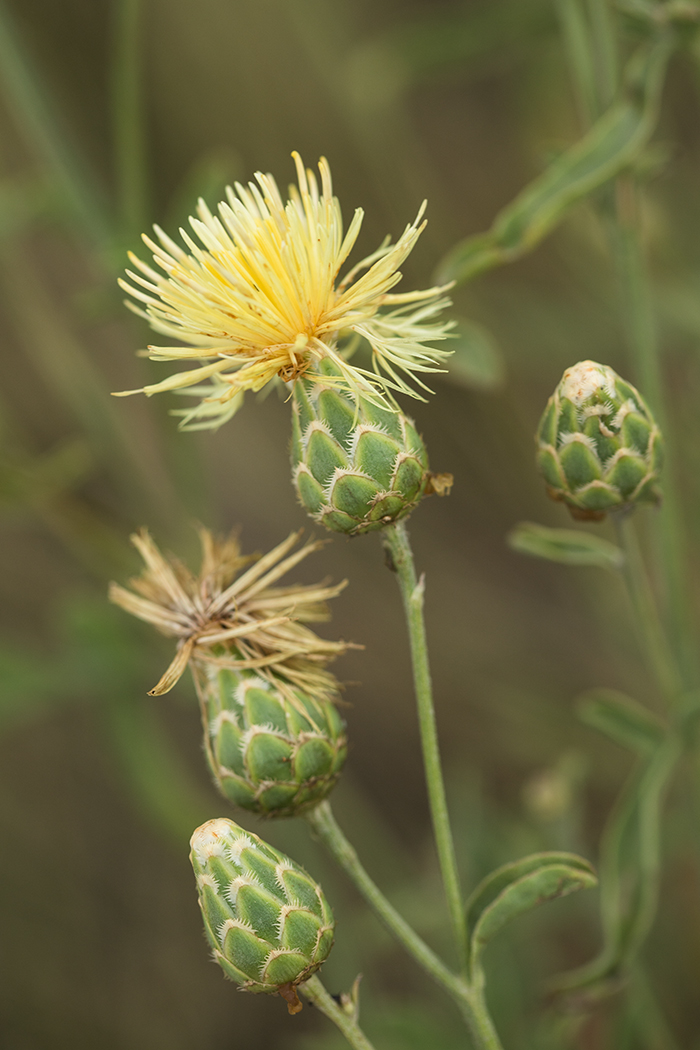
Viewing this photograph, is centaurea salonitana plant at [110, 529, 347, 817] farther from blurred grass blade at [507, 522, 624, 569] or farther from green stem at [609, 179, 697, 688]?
green stem at [609, 179, 697, 688]

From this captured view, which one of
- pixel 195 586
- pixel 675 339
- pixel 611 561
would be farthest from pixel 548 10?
pixel 195 586

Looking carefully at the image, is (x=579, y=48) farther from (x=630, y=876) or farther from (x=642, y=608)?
(x=630, y=876)

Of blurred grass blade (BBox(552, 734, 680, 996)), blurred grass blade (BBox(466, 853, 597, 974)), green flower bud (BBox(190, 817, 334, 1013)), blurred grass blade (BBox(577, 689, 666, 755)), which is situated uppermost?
green flower bud (BBox(190, 817, 334, 1013))

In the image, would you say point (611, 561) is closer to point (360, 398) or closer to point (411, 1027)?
point (360, 398)

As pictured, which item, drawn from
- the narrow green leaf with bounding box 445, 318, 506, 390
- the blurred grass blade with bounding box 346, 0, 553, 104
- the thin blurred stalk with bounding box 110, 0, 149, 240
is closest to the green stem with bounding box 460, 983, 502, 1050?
the narrow green leaf with bounding box 445, 318, 506, 390

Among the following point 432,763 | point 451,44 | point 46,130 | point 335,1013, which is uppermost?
point 46,130

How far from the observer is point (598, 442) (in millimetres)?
1029

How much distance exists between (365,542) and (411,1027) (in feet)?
5.03

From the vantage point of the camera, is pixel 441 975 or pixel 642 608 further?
pixel 642 608

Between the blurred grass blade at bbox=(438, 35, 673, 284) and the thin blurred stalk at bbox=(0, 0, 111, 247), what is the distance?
852 mm

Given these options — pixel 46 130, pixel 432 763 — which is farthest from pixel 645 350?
pixel 46 130

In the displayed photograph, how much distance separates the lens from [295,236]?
91cm

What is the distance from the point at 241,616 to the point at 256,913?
0.31 m

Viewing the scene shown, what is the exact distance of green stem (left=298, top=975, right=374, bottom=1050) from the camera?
0.89 meters
